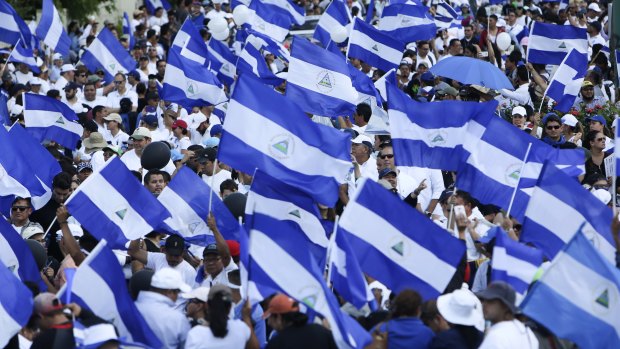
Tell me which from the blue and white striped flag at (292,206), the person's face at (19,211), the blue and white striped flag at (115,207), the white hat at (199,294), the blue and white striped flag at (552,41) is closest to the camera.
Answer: the white hat at (199,294)

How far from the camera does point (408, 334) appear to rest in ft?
31.7

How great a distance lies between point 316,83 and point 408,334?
693cm

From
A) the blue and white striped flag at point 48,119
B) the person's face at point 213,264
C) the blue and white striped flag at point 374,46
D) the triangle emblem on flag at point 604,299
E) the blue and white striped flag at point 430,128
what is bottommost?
the blue and white striped flag at point 48,119

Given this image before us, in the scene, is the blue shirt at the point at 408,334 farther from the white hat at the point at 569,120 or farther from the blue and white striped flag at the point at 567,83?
the blue and white striped flag at the point at 567,83

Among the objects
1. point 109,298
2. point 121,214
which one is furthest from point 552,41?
point 109,298

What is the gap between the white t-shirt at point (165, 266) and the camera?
12.3 metres

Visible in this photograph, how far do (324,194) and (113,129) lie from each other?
783cm

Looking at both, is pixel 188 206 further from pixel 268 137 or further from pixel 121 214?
pixel 268 137

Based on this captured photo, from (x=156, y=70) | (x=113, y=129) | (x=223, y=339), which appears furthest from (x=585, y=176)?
(x=156, y=70)

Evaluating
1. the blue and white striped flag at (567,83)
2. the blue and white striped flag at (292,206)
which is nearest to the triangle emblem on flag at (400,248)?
the blue and white striped flag at (292,206)

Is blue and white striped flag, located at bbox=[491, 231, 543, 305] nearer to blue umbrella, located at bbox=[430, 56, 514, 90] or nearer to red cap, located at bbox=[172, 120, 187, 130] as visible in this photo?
blue umbrella, located at bbox=[430, 56, 514, 90]

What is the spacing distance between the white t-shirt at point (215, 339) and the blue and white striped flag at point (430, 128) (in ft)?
12.3

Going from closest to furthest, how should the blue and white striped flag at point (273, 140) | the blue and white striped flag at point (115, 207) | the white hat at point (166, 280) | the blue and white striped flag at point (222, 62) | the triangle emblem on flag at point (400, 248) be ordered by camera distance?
the white hat at point (166, 280) < the triangle emblem on flag at point (400, 248) < the blue and white striped flag at point (273, 140) < the blue and white striped flag at point (115, 207) < the blue and white striped flag at point (222, 62)

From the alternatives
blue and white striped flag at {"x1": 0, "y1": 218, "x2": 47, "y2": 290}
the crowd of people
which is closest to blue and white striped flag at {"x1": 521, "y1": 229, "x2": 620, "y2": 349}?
the crowd of people
